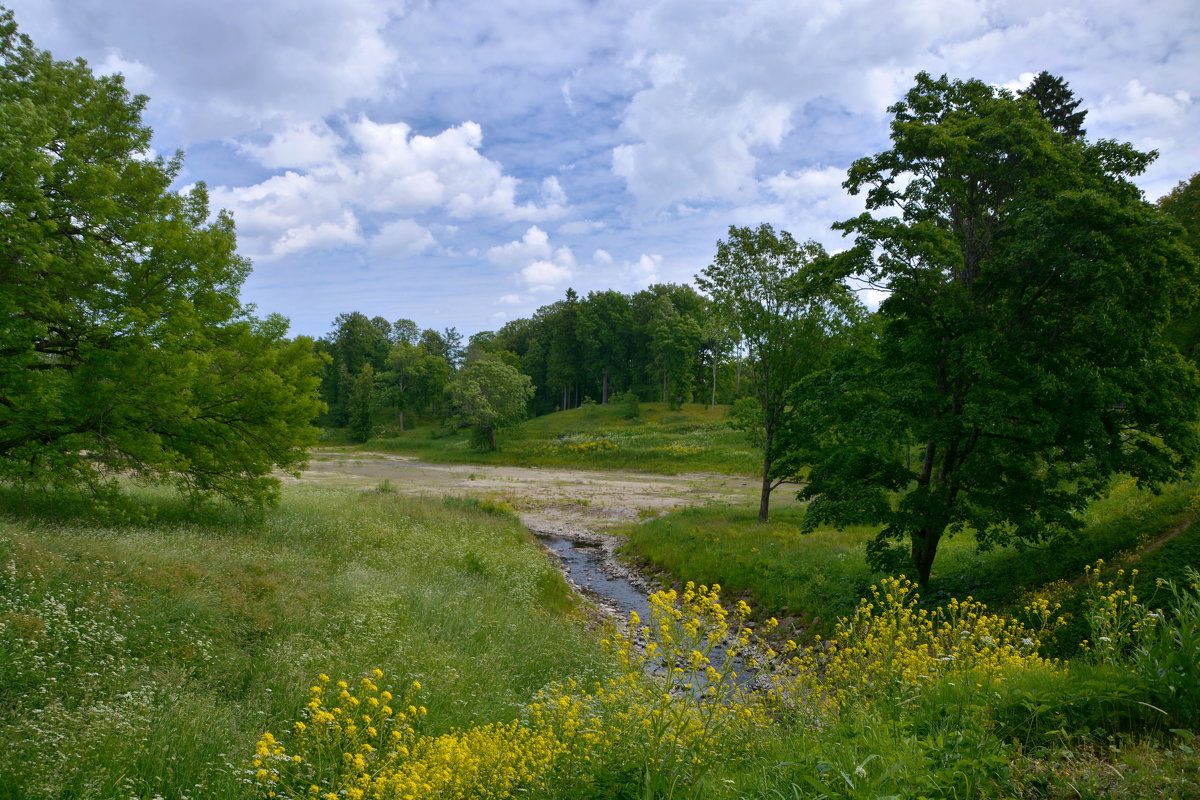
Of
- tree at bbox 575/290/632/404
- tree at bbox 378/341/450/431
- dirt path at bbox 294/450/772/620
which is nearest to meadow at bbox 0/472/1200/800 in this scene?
dirt path at bbox 294/450/772/620

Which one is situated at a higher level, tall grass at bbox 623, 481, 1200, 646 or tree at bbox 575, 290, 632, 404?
tree at bbox 575, 290, 632, 404

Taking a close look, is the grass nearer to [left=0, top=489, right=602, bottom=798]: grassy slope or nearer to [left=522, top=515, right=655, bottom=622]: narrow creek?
[left=522, top=515, right=655, bottom=622]: narrow creek

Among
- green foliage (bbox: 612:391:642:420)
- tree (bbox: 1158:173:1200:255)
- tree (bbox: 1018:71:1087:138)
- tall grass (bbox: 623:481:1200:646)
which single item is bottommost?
tall grass (bbox: 623:481:1200:646)

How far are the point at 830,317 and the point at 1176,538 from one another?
1280 centimetres

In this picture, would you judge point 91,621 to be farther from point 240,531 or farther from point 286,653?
point 240,531

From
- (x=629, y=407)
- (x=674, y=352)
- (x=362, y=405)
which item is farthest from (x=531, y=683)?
(x=362, y=405)

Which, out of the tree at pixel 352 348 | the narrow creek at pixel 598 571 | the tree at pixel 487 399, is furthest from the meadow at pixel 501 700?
the tree at pixel 352 348

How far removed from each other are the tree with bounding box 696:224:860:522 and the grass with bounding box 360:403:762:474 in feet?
80.1

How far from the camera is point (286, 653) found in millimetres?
7625

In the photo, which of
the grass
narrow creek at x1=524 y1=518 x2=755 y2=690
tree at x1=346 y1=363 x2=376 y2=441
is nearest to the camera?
narrow creek at x1=524 y1=518 x2=755 y2=690

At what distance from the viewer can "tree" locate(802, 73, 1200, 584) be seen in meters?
10.5

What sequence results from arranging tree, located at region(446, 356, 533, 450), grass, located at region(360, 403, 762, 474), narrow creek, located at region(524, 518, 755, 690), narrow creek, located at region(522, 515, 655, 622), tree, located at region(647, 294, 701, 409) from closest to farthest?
narrow creek, located at region(524, 518, 755, 690) → narrow creek, located at region(522, 515, 655, 622) → grass, located at region(360, 403, 762, 474) → tree, located at region(446, 356, 533, 450) → tree, located at region(647, 294, 701, 409)

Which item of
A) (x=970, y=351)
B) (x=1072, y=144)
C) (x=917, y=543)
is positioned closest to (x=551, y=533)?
(x=917, y=543)

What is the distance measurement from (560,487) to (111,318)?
1275 inches
